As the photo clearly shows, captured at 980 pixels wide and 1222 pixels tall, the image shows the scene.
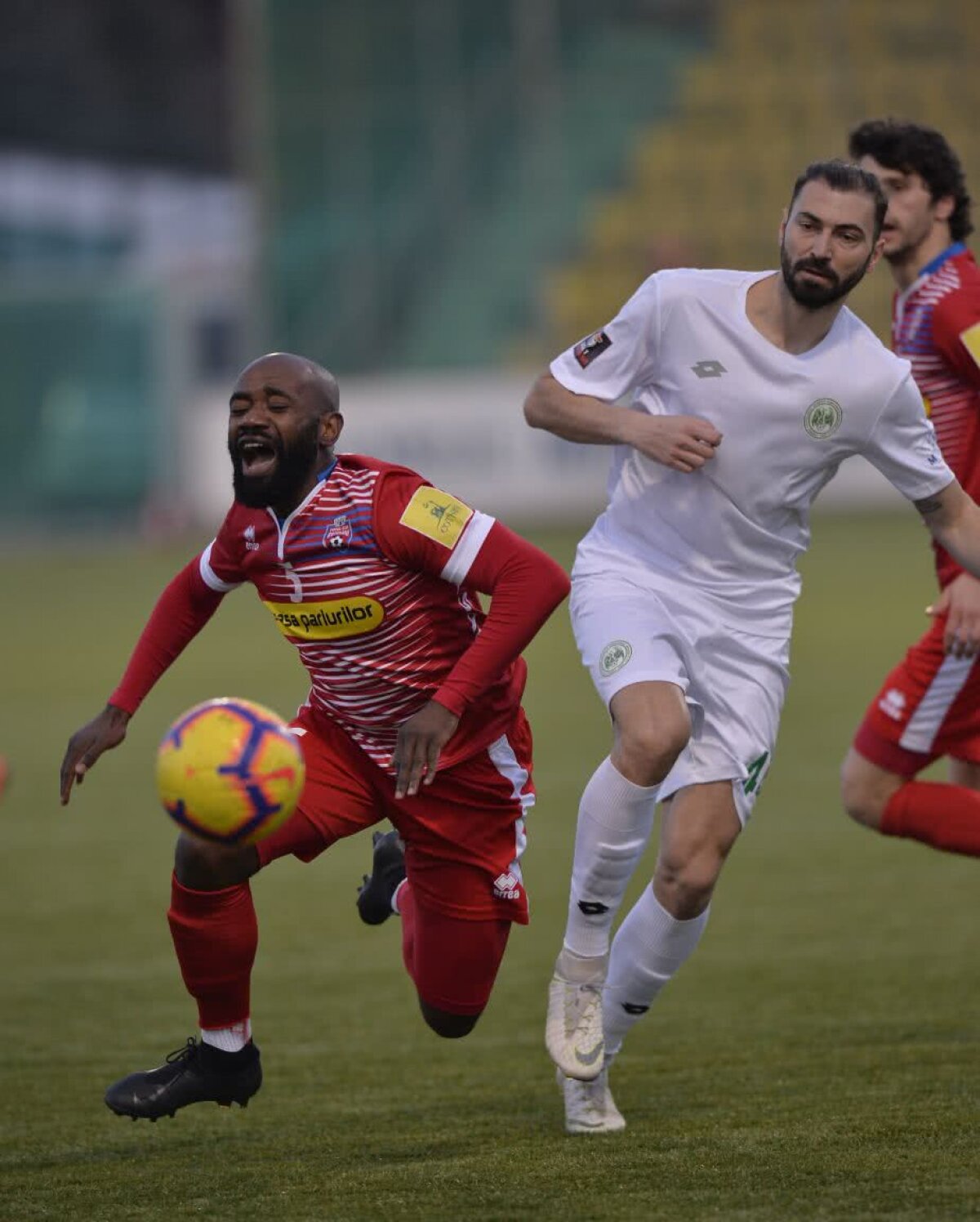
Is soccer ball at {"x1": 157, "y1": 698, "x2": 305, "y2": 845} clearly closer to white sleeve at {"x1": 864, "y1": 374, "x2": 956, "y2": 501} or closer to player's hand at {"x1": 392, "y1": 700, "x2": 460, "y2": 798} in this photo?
player's hand at {"x1": 392, "y1": 700, "x2": 460, "y2": 798}

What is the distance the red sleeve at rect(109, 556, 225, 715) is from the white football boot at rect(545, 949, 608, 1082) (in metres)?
1.15

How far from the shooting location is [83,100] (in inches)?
1323

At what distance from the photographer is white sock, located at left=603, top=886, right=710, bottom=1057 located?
486 cm

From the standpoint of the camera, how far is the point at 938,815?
579 centimetres

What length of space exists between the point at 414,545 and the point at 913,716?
190 centimetres

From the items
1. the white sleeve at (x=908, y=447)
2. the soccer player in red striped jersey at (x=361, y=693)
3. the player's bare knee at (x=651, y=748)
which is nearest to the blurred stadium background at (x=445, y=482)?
the soccer player in red striped jersey at (x=361, y=693)

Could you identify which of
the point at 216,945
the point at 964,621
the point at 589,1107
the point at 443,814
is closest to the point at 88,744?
the point at 216,945

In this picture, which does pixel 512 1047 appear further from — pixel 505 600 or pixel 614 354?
pixel 614 354

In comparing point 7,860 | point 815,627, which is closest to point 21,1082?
point 7,860

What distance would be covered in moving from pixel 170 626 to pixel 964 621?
2.07 m

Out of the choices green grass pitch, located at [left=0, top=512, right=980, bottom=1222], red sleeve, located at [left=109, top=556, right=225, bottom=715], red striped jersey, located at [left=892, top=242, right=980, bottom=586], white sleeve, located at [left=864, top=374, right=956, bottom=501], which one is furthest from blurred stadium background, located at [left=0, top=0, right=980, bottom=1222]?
red striped jersey, located at [left=892, top=242, right=980, bottom=586]

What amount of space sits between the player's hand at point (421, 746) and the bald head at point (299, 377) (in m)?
0.71

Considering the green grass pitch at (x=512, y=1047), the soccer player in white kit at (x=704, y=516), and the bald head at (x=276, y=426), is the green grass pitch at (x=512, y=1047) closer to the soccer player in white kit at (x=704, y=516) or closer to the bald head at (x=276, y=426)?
the soccer player in white kit at (x=704, y=516)

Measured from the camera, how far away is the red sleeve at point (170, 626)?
15.8ft
